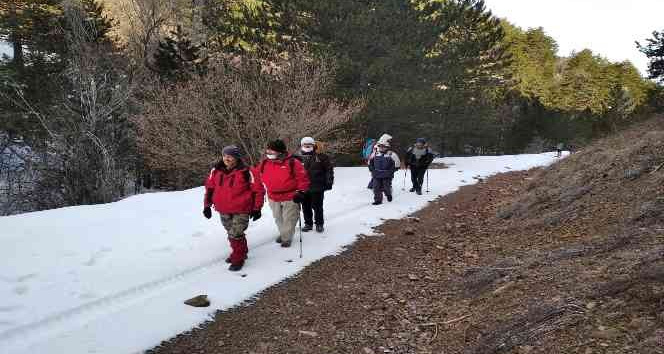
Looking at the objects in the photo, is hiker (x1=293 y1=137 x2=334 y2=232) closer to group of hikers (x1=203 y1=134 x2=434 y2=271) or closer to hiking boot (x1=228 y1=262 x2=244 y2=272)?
group of hikers (x1=203 y1=134 x2=434 y2=271)

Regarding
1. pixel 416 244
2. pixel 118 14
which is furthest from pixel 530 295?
pixel 118 14

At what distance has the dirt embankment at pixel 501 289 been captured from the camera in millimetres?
3201

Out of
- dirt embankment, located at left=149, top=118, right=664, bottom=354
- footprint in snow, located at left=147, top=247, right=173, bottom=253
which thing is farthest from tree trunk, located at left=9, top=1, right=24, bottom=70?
dirt embankment, located at left=149, top=118, right=664, bottom=354

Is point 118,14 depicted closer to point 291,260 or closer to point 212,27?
point 212,27

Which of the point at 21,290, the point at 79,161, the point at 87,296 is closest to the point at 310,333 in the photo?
the point at 87,296

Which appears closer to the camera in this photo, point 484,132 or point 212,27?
point 212,27

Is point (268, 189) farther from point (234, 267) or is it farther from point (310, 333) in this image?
point (310, 333)

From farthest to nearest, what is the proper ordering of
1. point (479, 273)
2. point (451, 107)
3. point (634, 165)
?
point (451, 107)
point (634, 165)
point (479, 273)

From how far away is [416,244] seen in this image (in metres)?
7.14

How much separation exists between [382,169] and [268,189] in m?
4.31

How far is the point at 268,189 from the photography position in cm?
659

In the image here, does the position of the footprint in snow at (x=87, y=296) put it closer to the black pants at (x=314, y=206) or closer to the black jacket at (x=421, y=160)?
the black pants at (x=314, y=206)

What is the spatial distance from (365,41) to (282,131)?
18.5ft

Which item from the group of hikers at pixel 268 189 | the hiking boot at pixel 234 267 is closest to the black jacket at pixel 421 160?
the group of hikers at pixel 268 189
